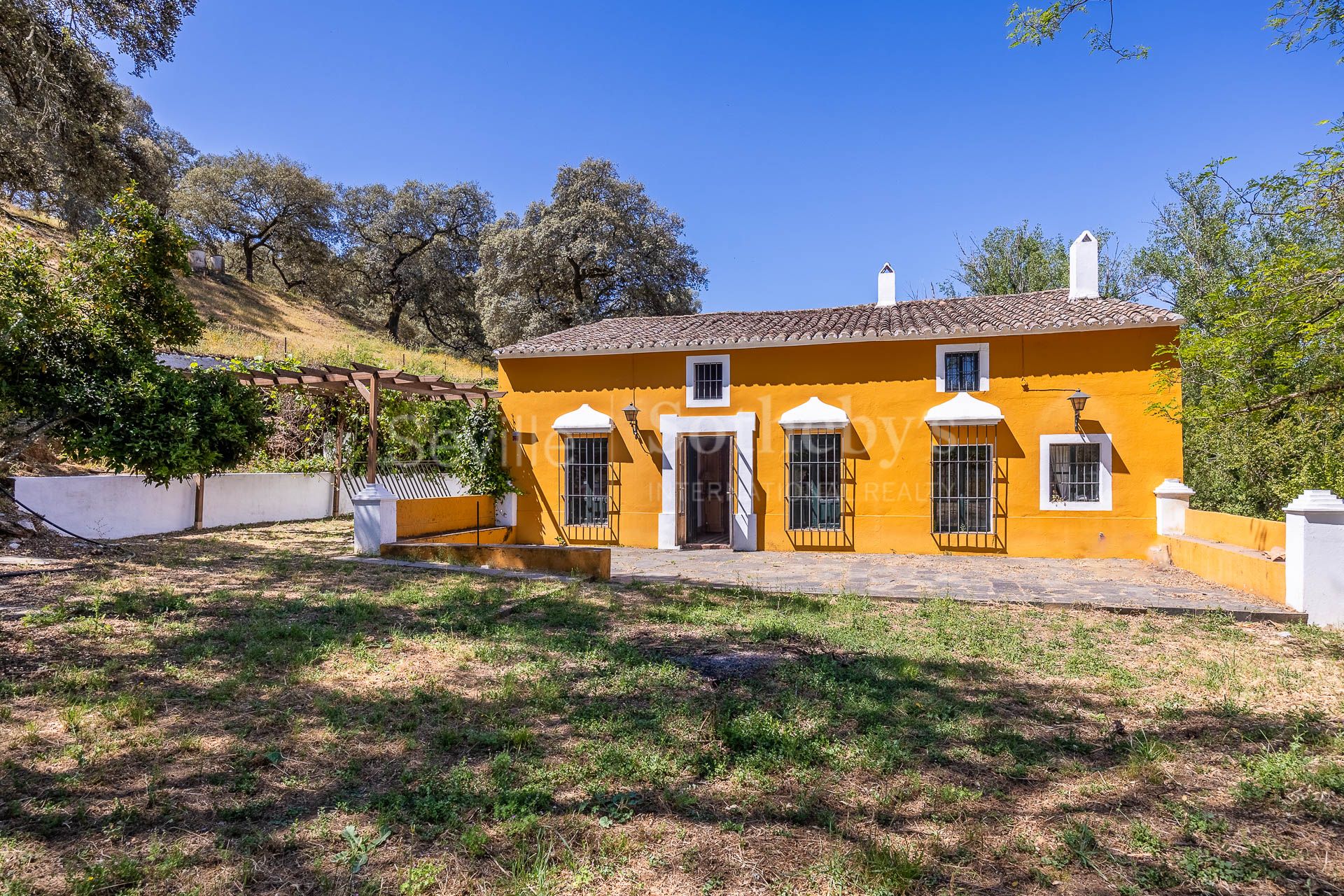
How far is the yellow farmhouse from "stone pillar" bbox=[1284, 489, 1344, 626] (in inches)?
159

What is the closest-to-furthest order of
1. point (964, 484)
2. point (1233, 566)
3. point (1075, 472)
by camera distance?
point (1233, 566) → point (1075, 472) → point (964, 484)

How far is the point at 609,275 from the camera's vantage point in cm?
2744

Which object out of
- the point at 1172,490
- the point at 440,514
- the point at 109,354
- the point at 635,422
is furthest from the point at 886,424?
the point at 109,354

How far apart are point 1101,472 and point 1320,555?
419 cm

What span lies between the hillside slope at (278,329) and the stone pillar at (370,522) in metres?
12.3

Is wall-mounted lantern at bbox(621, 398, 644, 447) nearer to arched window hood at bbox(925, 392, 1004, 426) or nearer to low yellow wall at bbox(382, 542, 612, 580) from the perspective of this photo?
low yellow wall at bbox(382, 542, 612, 580)

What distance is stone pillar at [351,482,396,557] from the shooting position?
9.32 meters

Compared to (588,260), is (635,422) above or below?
below

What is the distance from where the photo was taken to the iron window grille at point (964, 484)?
10703mm

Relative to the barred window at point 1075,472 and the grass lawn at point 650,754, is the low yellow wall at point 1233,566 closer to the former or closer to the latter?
the grass lawn at point 650,754

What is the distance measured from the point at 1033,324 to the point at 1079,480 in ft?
8.61

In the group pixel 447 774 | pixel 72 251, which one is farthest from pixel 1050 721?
pixel 72 251

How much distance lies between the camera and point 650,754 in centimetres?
337

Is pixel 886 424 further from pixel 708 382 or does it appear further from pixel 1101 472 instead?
pixel 1101 472
